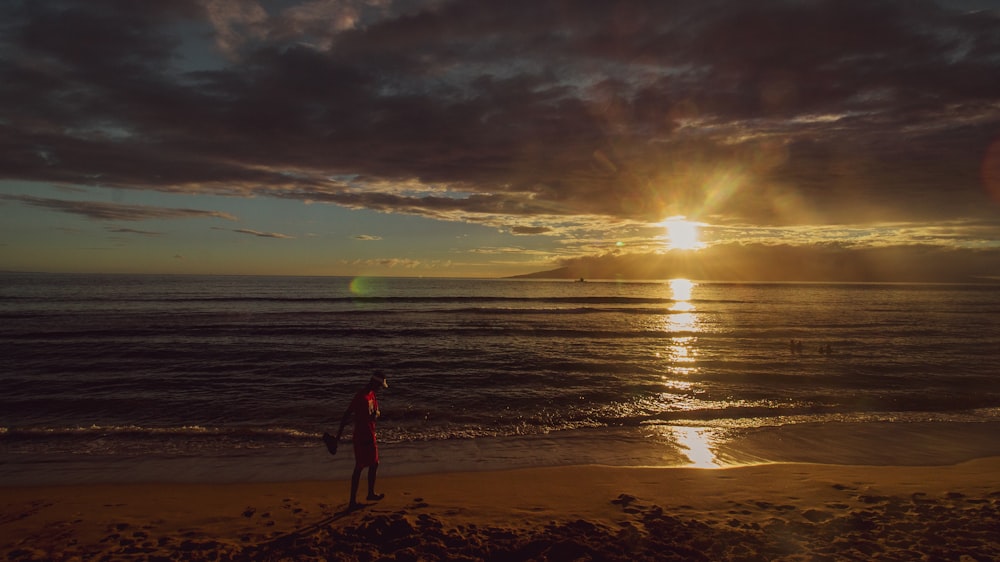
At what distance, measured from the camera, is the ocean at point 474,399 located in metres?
11.9

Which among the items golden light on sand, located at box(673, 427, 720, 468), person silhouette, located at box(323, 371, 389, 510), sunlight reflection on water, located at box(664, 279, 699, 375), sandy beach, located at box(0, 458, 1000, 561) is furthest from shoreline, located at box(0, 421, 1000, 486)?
sunlight reflection on water, located at box(664, 279, 699, 375)

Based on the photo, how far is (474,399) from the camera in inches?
699

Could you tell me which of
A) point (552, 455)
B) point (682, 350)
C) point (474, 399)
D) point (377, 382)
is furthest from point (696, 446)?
point (682, 350)

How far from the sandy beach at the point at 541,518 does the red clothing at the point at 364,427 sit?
0.75m

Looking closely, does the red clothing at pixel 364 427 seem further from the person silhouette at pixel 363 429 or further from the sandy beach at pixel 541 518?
the sandy beach at pixel 541 518

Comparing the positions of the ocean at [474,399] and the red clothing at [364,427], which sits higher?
the red clothing at [364,427]

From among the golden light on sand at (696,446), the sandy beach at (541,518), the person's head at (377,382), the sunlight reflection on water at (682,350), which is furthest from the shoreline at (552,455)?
the sunlight reflection on water at (682,350)

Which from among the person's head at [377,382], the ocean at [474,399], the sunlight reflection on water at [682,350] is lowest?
the ocean at [474,399]

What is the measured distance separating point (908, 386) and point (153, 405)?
2683cm

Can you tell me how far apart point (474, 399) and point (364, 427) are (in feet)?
30.6

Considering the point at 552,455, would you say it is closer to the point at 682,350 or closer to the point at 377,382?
the point at 377,382

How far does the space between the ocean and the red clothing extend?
7.36 ft

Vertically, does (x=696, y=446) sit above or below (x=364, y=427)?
below

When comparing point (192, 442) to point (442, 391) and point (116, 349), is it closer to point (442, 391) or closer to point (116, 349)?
point (442, 391)
